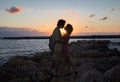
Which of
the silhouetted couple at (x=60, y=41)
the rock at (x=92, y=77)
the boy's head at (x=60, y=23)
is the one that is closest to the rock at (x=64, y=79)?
the silhouetted couple at (x=60, y=41)

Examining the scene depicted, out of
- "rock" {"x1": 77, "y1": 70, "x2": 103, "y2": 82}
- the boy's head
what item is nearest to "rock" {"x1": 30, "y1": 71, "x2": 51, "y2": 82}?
the boy's head

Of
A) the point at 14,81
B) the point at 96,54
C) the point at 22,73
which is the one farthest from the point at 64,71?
the point at 96,54

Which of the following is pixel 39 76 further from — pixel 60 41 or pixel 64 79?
pixel 60 41

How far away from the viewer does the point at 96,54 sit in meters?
17.0

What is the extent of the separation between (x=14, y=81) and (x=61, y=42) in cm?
219

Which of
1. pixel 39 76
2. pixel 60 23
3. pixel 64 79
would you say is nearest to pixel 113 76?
pixel 64 79

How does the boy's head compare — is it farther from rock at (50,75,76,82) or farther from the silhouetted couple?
rock at (50,75,76,82)

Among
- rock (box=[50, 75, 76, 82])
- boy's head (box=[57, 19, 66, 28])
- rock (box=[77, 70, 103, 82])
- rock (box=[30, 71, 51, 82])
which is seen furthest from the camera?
rock (box=[30, 71, 51, 82])

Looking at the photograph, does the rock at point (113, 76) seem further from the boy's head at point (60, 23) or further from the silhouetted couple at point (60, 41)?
the boy's head at point (60, 23)

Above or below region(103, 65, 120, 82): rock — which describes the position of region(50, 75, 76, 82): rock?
below

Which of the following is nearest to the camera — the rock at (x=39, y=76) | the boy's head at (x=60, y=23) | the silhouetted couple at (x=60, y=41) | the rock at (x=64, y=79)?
the rock at (x=64, y=79)

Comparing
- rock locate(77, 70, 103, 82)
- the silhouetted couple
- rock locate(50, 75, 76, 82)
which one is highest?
the silhouetted couple

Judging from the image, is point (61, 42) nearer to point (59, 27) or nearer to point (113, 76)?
point (59, 27)

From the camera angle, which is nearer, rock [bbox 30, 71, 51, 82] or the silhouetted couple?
the silhouetted couple
